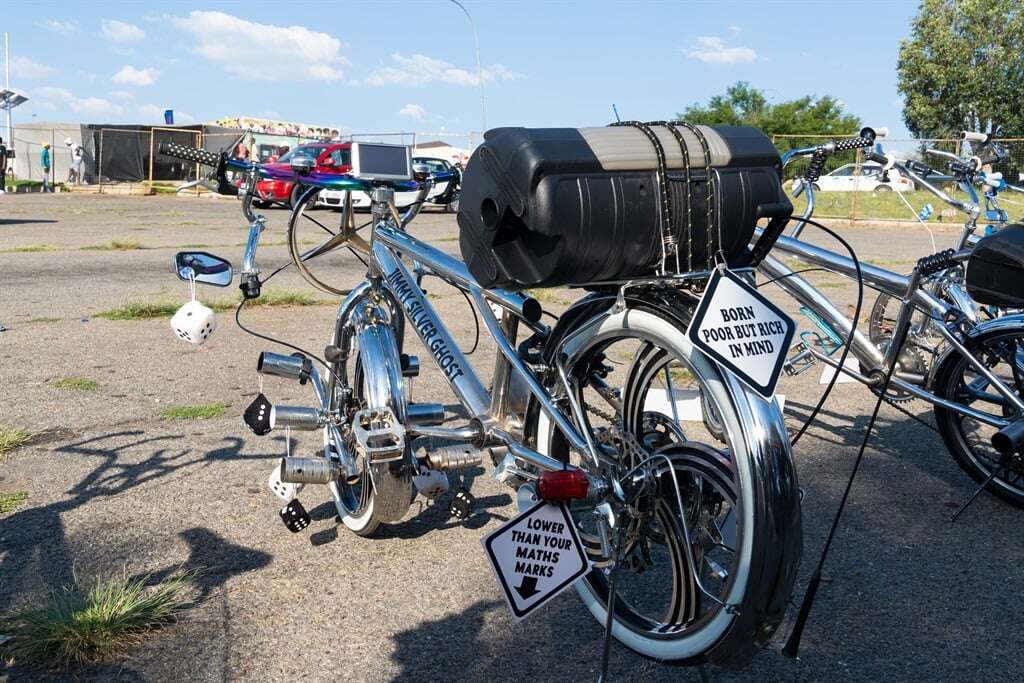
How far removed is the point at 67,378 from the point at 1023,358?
515 centimetres

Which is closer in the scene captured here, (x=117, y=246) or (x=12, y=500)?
(x=12, y=500)

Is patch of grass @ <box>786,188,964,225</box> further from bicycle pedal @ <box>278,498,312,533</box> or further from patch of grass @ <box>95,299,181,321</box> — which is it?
bicycle pedal @ <box>278,498,312,533</box>

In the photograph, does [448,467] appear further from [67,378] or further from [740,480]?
[67,378]

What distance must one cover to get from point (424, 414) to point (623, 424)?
910mm

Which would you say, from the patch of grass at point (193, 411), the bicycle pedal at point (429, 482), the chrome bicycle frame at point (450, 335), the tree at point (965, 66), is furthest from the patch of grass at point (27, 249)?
the tree at point (965, 66)

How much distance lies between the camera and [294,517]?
3.46 meters

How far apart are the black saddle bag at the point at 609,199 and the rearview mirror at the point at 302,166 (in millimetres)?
A: 1278

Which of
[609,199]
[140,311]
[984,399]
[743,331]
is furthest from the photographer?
[140,311]

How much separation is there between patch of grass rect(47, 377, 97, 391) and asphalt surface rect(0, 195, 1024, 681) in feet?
0.23

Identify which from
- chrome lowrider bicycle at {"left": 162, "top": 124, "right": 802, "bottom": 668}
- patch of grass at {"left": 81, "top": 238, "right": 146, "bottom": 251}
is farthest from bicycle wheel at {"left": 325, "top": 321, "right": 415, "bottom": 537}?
patch of grass at {"left": 81, "top": 238, "right": 146, "bottom": 251}

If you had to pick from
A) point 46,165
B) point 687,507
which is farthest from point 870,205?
point 46,165

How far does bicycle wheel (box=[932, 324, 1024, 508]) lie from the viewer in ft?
13.1

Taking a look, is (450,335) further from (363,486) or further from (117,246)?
(117,246)

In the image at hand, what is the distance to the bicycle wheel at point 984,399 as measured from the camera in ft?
13.1
